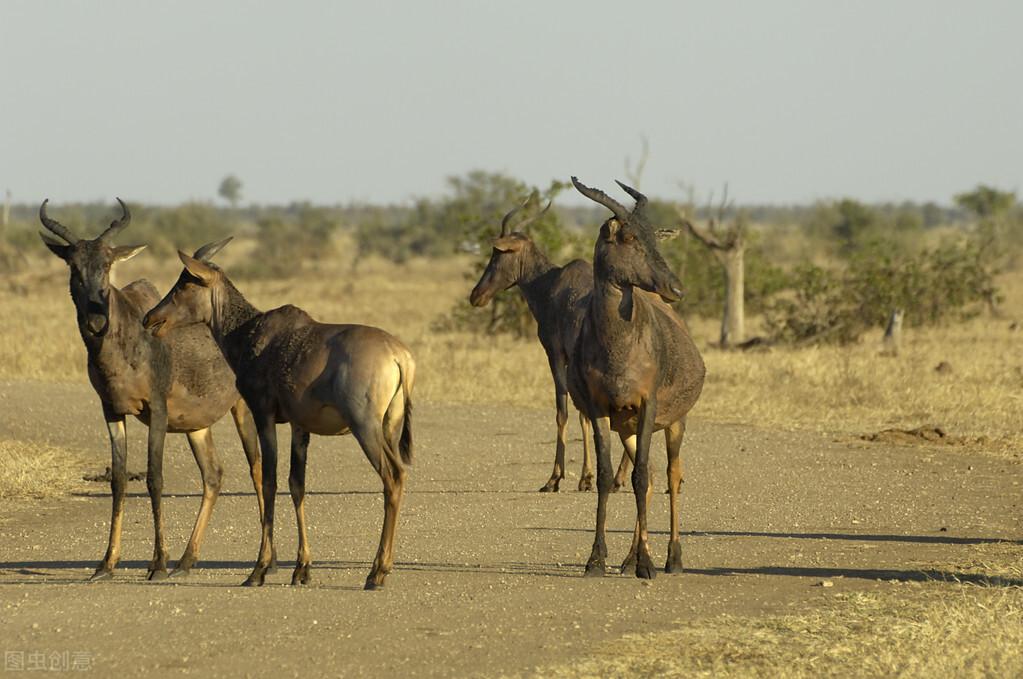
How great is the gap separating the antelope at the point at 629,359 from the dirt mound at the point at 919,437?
22.2ft

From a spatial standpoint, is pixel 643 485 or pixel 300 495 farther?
pixel 643 485

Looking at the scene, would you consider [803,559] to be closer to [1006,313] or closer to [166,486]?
[166,486]

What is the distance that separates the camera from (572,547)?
35.0ft

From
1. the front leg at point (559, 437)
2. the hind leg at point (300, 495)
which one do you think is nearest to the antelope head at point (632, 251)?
the hind leg at point (300, 495)

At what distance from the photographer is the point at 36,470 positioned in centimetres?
1430

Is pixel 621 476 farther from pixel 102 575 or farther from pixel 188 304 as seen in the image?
pixel 102 575

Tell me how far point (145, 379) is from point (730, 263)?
60.5 ft

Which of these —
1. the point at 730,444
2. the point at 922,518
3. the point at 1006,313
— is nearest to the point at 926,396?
the point at 730,444

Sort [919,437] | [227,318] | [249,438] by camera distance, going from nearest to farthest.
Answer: [227,318], [249,438], [919,437]

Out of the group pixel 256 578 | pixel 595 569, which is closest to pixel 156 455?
pixel 256 578

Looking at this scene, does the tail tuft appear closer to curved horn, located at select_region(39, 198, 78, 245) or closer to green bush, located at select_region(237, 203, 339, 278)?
curved horn, located at select_region(39, 198, 78, 245)

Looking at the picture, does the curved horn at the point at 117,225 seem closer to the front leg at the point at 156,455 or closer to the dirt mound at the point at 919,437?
the front leg at the point at 156,455

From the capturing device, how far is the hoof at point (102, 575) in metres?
9.51

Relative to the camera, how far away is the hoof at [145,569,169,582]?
31.3 feet
